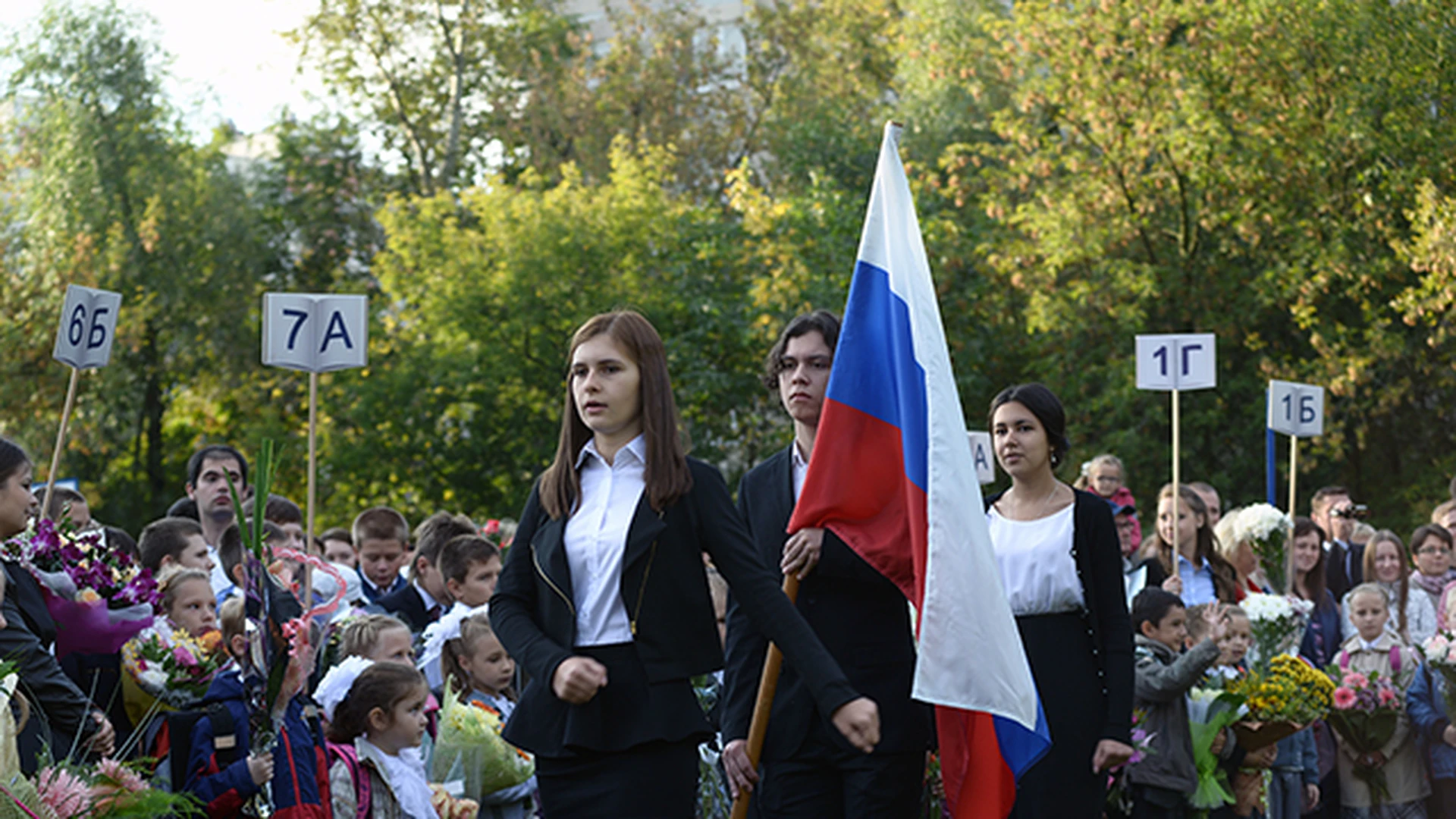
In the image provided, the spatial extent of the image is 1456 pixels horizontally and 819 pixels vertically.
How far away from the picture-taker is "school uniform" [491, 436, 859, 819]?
402cm

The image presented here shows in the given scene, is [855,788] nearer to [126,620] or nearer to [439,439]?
[126,620]

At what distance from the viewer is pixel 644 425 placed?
4320mm

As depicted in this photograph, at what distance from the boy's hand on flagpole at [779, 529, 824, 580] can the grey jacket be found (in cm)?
344

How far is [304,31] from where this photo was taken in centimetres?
3691

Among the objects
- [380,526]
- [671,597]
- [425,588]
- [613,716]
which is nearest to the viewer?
[613,716]

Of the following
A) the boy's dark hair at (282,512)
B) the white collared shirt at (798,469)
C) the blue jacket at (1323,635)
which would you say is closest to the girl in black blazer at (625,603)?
the white collared shirt at (798,469)

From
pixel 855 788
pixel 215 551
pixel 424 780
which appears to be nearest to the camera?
pixel 855 788

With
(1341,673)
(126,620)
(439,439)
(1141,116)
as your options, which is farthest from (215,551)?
(439,439)

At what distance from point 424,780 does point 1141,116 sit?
1950 cm

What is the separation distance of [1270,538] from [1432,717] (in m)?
1.70

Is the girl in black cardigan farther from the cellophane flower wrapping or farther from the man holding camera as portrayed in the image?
the man holding camera

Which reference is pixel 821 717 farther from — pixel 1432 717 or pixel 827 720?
pixel 1432 717

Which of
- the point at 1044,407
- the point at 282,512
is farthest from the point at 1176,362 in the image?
the point at 1044,407

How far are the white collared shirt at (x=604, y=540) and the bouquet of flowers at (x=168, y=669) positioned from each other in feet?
7.88
